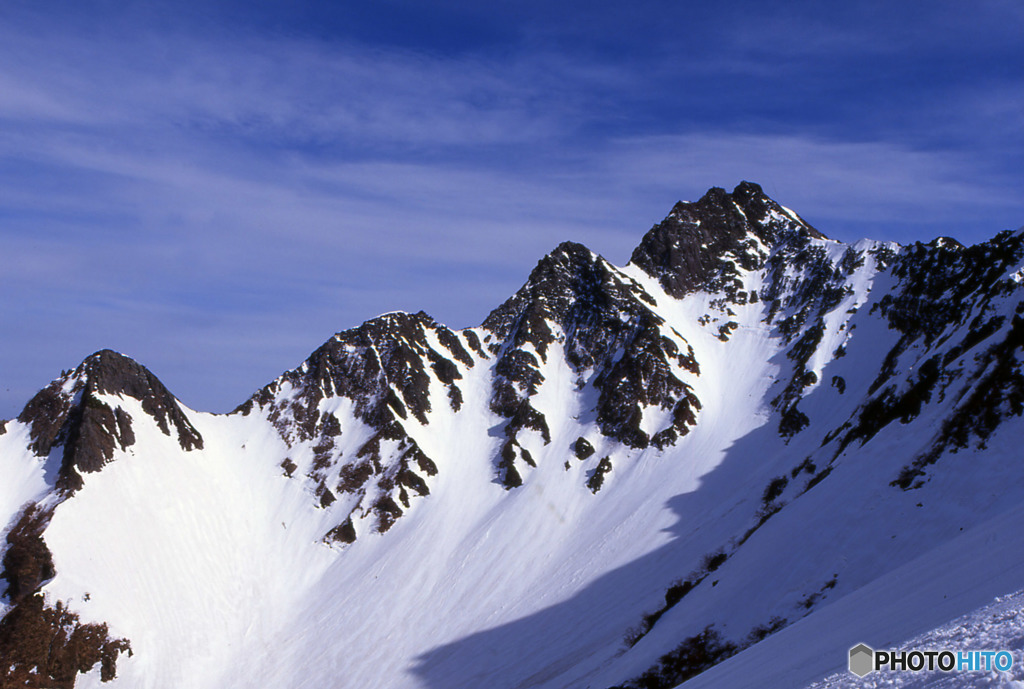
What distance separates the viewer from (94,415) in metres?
101

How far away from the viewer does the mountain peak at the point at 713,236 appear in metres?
144

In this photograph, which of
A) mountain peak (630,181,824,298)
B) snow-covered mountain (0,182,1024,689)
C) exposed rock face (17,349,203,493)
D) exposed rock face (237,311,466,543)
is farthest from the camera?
mountain peak (630,181,824,298)

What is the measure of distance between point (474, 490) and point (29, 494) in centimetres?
6109

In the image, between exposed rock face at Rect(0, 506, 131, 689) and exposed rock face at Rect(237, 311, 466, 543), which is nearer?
exposed rock face at Rect(0, 506, 131, 689)

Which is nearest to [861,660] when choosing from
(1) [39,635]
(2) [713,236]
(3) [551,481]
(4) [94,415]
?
(3) [551,481]

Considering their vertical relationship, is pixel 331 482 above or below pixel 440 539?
above

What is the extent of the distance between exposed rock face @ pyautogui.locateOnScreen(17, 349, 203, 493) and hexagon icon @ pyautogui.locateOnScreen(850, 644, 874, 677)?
100m

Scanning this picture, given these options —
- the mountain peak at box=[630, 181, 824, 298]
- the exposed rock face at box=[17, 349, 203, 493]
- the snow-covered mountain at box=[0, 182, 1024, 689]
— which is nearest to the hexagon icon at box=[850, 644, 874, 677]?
the snow-covered mountain at box=[0, 182, 1024, 689]

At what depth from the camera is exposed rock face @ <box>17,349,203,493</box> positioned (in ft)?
317

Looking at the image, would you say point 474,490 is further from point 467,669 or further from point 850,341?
point 850,341

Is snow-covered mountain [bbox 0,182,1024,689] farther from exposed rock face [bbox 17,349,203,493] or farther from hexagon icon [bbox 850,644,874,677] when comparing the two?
hexagon icon [bbox 850,644,874,677]

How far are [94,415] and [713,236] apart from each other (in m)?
121

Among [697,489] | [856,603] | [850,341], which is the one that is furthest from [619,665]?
[850,341]

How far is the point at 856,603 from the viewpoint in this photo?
95.6 feet
